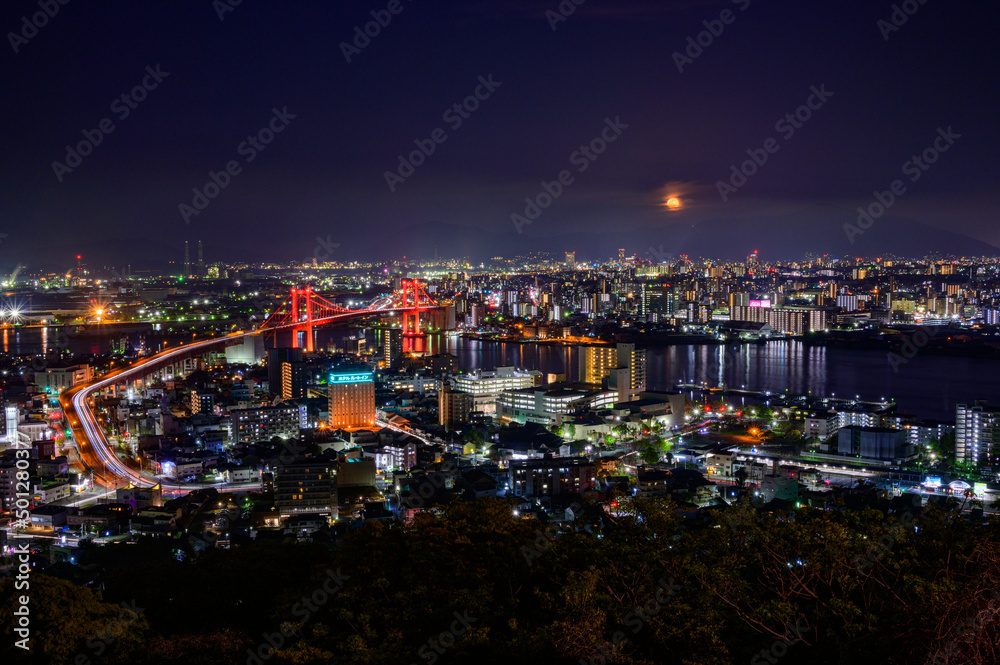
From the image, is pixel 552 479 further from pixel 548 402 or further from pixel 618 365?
pixel 618 365

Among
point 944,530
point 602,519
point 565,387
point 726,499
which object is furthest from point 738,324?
point 944,530

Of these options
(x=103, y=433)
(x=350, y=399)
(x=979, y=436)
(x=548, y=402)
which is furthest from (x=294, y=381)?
(x=979, y=436)

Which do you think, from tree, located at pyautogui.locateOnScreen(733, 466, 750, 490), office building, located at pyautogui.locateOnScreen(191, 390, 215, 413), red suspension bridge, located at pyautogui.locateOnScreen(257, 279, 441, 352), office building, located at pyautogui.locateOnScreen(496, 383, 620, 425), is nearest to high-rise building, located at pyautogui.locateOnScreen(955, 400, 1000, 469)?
tree, located at pyautogui.locateOnScreen(733, 466, 750, 490)

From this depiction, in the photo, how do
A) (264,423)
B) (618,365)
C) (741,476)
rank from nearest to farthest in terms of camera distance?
1. (741,476)
2. (264,423)
3. (618,365)

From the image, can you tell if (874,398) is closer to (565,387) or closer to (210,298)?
(565,387)

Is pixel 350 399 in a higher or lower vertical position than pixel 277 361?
lower

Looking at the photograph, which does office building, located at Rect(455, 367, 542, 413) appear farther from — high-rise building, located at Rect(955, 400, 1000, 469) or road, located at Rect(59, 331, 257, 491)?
high-rise building, located at Rect(955, 400, 1000, 469)
